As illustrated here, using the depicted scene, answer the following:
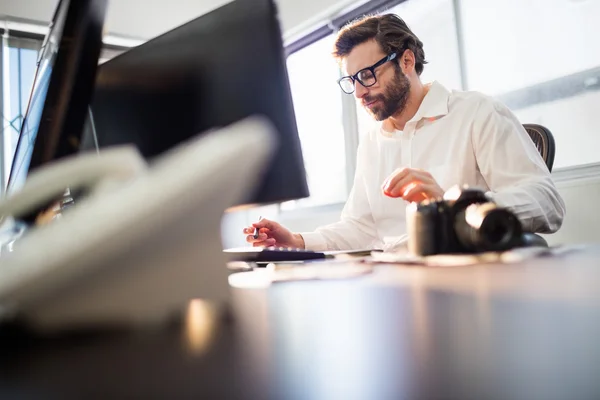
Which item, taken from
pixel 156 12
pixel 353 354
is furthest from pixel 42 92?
pixel 156 12

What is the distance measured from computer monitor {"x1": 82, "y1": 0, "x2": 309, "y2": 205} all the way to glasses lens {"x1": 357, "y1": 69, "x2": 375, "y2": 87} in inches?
44.6

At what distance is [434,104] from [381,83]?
212mm

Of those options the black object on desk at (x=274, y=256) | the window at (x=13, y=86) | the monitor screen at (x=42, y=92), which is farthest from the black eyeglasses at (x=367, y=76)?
the window at (x=13, y=86)

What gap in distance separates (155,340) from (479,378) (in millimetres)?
117

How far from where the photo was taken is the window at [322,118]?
312 centimetres

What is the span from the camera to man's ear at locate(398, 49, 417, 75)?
5.52 ft

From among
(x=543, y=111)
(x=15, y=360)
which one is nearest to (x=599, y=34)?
(x=543, y=111)

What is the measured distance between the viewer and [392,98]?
5.32 feet

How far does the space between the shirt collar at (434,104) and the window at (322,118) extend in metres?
1.50

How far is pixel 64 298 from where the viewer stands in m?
0.21

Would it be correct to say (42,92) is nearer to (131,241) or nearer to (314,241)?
(131,241)

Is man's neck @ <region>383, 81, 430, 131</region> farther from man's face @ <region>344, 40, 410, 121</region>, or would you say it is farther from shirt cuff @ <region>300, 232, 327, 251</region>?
shirt cuff @ <region>300, 232, 327, 251</region>

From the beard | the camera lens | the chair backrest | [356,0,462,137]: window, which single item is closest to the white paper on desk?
the camera lens

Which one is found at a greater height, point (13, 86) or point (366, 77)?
point (13, 86)
